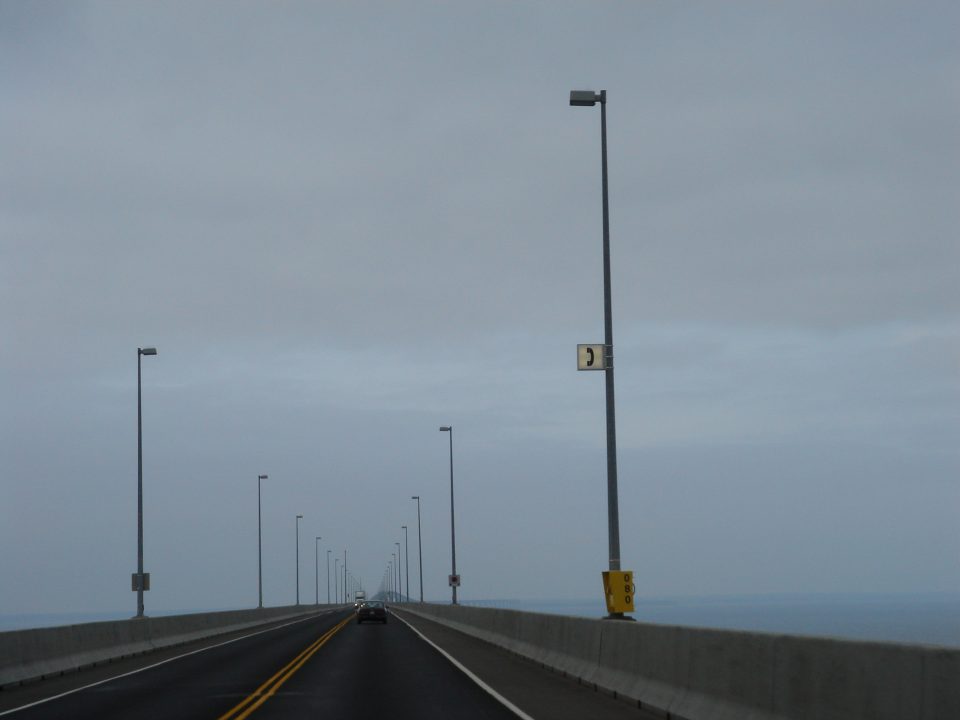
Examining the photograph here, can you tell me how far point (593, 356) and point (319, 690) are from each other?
800 centimetres

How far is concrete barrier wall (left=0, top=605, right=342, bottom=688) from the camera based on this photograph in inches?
907

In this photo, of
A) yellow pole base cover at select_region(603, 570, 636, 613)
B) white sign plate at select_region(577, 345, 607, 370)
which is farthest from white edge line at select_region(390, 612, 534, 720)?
white sign plate at select_region(577, 345, 607, 370)

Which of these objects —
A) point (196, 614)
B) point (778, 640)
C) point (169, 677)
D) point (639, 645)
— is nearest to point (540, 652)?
point (169, 677)

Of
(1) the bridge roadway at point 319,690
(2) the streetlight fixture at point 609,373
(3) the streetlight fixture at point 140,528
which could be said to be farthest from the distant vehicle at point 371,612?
(2) the streetlight fixture at point 609,373

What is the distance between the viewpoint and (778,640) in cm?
1123

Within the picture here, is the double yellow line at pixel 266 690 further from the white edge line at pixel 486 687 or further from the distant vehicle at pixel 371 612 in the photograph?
the distant vehicle at pixel 371 612

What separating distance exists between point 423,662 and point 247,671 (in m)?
4.02

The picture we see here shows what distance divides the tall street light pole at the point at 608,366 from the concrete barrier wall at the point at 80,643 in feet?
37.4

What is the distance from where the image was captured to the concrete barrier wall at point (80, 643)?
2303 centimetres

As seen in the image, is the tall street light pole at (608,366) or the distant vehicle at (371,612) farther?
the distant vehicle at (371,612)

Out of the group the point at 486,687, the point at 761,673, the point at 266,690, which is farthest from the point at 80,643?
the point at 761,673

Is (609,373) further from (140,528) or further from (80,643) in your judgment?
(140,528)

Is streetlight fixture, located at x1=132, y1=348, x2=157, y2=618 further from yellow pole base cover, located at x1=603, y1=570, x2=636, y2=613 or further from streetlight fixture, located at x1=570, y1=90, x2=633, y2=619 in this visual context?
yellow pole base cover, located at x1=603, y1=570, x2=636, y2=613

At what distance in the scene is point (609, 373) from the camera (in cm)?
2308
